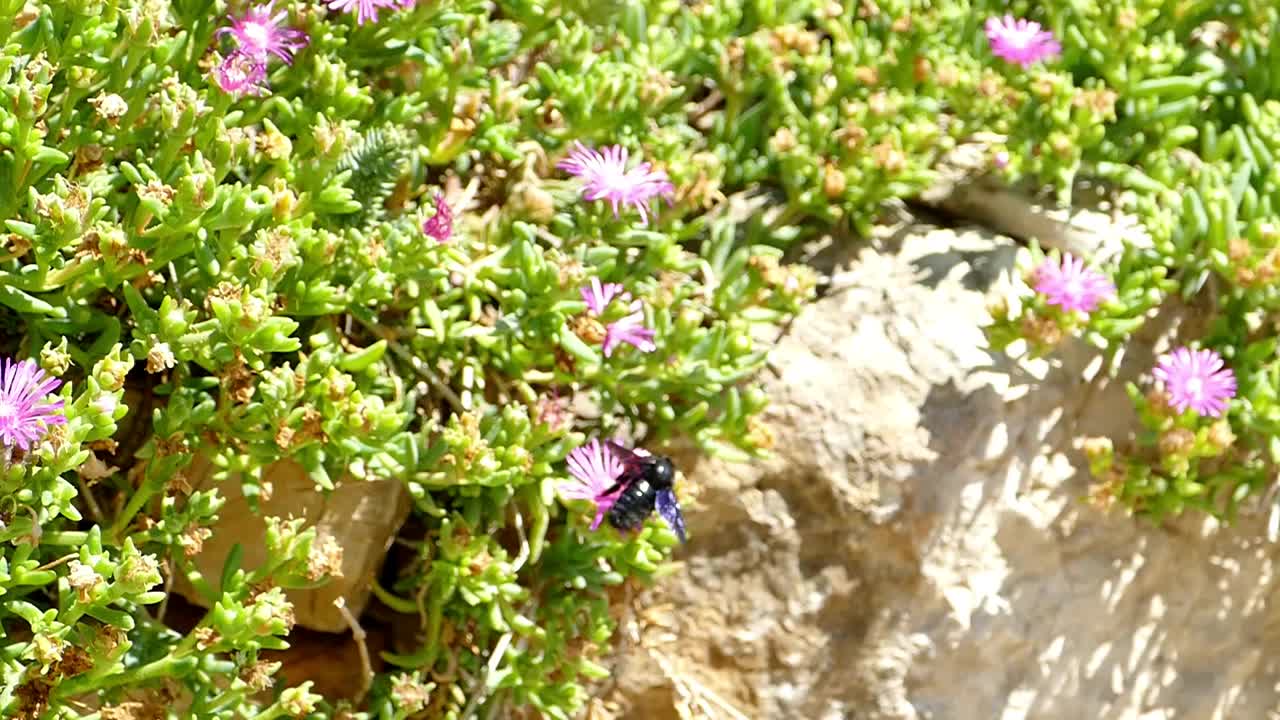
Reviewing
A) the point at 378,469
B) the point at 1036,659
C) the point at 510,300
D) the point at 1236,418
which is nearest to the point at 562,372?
the point at 510,300

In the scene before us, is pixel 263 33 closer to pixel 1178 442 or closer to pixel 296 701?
pixel 296 701

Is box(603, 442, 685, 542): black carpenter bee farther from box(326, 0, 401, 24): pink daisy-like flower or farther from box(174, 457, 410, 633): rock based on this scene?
box(326, 0, 401, 24): pink daisy-like flower

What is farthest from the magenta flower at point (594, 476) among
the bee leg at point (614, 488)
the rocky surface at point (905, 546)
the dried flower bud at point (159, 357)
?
the dried flower bud at point (159, 357)

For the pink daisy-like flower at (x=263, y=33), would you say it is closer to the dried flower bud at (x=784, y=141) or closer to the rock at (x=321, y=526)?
the rock at (x=321, y=526)

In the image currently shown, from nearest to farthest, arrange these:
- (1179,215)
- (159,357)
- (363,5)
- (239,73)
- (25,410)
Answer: (25,410) → (159,357) → (239,73) → (363,5) → (1179,215)

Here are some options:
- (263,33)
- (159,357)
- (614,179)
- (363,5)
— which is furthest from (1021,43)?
(159,357)

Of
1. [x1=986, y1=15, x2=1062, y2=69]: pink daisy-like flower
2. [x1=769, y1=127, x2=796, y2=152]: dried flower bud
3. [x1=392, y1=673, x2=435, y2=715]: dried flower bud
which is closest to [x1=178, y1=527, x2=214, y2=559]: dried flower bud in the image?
[x1=392, y1=673, x2=435, y2=715]: dried flower bud
